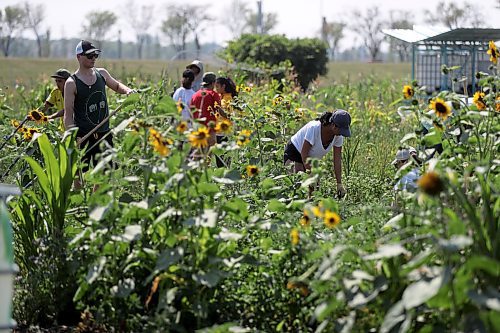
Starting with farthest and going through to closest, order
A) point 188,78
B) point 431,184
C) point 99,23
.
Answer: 1. point 99,23
2. point 188,78
3. point 431,184

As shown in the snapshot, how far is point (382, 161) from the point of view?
8.32 meters

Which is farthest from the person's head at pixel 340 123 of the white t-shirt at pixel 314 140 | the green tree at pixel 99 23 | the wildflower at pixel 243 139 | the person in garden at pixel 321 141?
the green tree at pixel 99 23

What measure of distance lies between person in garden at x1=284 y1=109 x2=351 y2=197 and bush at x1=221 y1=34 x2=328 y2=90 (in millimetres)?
13882

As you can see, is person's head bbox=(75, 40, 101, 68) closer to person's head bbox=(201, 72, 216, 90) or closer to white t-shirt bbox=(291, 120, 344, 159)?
white t-shirt bbox=(291, 120, 344, 159)

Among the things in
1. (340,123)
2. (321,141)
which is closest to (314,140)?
(321,141)

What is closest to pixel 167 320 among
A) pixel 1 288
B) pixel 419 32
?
pixel 1 288

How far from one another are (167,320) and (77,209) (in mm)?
1110

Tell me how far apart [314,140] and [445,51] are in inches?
432

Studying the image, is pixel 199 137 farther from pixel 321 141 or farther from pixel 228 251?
pixel 321 141

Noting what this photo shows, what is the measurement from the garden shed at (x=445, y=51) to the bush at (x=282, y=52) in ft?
11.7

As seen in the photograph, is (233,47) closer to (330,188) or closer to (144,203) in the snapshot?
(330,188)

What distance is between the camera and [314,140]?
656 cm

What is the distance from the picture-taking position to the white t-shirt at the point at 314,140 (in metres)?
6.54

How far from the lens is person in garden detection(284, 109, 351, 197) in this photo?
6.32 meters
